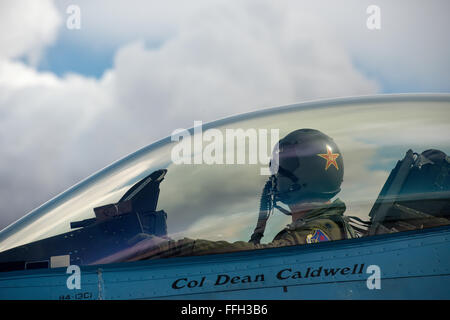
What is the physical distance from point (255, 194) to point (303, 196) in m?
0.31

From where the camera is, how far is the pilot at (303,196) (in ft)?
8.64

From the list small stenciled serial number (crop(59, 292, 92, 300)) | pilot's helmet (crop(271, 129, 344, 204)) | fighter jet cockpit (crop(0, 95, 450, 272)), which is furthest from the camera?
pilot's helmet (crop(271, 129, 344, 204))

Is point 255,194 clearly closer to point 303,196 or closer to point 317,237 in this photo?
point 303,196

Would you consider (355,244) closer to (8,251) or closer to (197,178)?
(197,178)

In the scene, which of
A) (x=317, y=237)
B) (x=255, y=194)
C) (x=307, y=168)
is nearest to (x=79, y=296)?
(x=255, y=194)

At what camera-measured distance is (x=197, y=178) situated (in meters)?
2.82

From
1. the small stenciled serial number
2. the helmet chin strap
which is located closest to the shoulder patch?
the helmet chin strap

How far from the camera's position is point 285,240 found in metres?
2.65

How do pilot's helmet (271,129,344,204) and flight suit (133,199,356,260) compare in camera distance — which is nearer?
flight suit (133,199,356,260)

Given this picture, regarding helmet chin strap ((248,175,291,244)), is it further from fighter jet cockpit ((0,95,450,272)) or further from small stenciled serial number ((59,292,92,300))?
small stenciled serial number ((59,292,92,300))

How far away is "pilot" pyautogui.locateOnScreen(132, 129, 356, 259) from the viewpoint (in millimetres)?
2635

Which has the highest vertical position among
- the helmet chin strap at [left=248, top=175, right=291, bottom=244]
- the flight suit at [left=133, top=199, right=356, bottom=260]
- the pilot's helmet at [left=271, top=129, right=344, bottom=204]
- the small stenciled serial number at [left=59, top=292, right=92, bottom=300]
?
the pilot's helmet at [left=271, top=129, right=344, bottom=204]

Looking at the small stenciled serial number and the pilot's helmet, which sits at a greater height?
the pilot's helmet

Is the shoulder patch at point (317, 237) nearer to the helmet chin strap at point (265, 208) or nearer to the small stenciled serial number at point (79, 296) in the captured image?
the helmet chin strap at point (265, 208)
